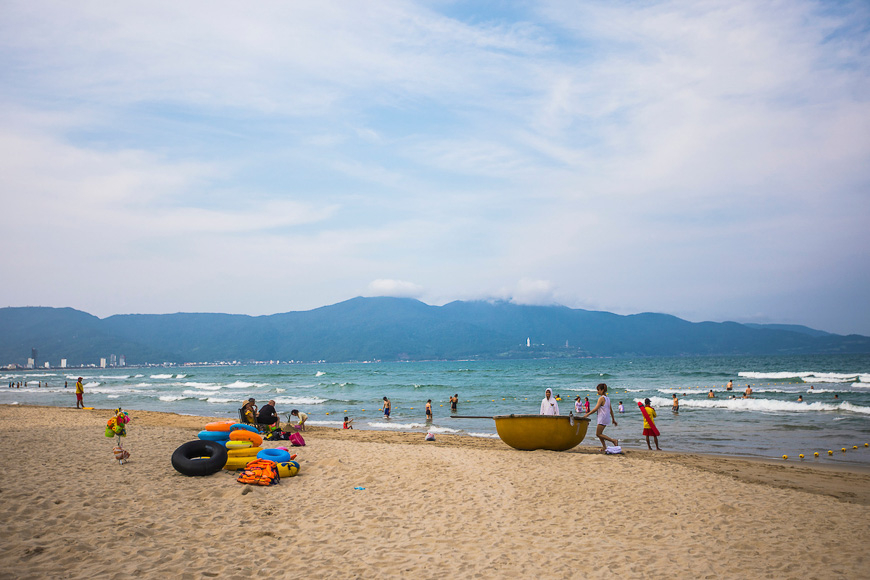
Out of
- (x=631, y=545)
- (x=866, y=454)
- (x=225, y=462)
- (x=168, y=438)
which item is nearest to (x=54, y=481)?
(x=225, y=462)

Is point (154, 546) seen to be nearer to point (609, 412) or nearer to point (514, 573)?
point (514, 573)

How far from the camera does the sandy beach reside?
5.48 m

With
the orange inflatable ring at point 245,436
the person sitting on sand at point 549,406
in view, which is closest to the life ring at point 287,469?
the orange inflatable ring at point 245,436

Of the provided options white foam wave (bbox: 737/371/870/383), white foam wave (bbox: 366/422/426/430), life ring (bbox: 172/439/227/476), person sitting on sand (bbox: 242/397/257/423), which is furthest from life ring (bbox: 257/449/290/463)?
white foam wave (bbox: 737/371/870/383)

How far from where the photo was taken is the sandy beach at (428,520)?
18.0 ft

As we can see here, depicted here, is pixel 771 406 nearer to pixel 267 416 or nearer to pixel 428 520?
pixel 267 416

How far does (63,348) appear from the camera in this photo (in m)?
200

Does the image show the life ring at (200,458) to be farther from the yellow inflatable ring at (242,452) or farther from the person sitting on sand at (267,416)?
the person sitting on sand at (267,416)

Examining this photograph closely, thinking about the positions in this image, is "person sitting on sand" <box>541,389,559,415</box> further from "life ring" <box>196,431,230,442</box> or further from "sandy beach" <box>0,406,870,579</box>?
"life ring" <box>196,431,230,442</box>

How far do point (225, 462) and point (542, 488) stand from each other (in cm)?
567

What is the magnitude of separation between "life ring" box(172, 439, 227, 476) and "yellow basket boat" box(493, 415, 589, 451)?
20.1ft

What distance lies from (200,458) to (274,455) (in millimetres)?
1370

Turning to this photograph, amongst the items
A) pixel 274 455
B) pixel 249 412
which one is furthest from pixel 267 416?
pixel 274 455

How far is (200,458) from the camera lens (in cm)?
972
